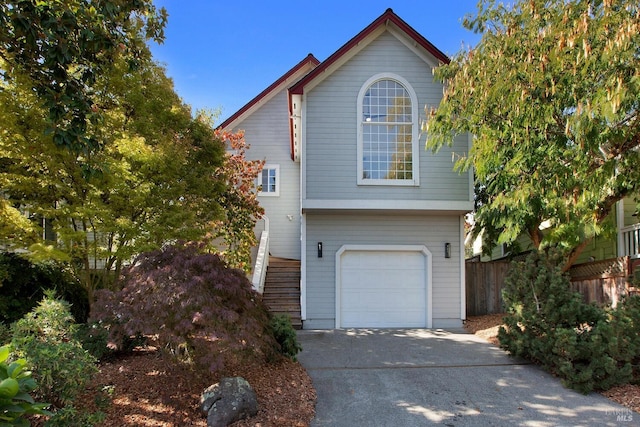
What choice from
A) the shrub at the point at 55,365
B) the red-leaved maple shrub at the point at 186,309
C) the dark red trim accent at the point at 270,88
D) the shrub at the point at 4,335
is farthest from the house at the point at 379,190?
the shrub at the point at 55,365

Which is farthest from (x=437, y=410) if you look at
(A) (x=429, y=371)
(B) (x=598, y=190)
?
(B) (x=598, y=190)

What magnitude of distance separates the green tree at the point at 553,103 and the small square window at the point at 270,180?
7467mm

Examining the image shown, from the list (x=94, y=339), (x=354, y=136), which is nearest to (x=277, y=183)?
(x=354, y=136)

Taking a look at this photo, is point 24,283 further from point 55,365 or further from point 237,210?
point 237,210

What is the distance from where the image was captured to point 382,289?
33.9 feet

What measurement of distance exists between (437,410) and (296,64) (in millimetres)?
13780

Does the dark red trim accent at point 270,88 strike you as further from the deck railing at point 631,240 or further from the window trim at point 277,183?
the deck railing at point 631,240

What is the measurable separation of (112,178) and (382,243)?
6.16 meters

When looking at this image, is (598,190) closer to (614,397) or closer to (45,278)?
(614,397)

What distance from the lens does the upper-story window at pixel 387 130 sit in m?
10.2

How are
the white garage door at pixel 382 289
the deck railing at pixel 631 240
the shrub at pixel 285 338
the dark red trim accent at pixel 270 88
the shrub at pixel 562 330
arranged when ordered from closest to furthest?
the shrub at pixel 562 330 < the shrub at pixel 285 338 < the white garage door at pixel 382 289 < the deck railing at pixel 631 240 < the dark red trim accent at pixel 270 88

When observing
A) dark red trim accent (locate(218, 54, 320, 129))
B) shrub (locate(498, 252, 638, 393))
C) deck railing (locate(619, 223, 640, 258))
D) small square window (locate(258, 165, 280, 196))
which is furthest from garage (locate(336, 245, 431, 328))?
dark red trim accent (locate(218, 54, 320, 129))

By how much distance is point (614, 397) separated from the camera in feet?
19.0

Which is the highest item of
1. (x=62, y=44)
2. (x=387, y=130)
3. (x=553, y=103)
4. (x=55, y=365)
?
(x=387, y=130)
